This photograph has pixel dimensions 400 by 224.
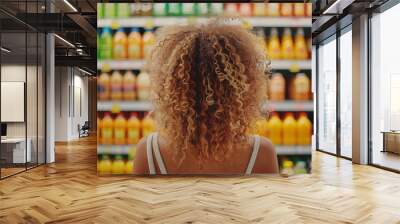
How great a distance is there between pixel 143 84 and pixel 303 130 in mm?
2684

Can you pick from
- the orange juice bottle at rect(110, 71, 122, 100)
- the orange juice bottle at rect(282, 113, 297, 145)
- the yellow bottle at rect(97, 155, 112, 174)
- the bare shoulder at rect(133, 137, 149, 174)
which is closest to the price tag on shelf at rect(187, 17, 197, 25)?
the orange juice bottle at rect(110, 71, 122, 100)

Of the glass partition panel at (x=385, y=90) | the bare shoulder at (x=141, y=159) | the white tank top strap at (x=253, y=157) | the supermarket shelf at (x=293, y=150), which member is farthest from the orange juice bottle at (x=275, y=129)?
the glass partition panel at (x=385, y=90)

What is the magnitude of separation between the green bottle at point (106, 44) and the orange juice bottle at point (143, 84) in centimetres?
60

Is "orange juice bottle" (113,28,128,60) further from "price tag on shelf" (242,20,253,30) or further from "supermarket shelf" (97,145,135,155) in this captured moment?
"price tag on shelf" (242,20,253,30)

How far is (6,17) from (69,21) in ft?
8.04

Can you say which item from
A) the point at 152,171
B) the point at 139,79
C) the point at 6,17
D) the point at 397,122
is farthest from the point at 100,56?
the point at 397,122

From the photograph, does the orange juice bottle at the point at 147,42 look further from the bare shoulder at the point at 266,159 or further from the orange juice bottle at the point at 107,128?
the bare shoulder at the point at 266,159

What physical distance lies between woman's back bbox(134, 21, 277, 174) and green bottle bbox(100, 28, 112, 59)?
682mm

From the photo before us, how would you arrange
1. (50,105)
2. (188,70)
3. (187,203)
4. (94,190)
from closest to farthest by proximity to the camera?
(187,203)
(94,190)
(188,70)
(50,105)

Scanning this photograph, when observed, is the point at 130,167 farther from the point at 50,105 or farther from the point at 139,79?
the point at 50,105

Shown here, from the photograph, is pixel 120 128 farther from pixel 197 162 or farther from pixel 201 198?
pixel 201 198

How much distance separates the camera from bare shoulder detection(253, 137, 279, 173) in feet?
20.4

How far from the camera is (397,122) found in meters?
6.78

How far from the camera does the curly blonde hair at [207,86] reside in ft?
19.7
